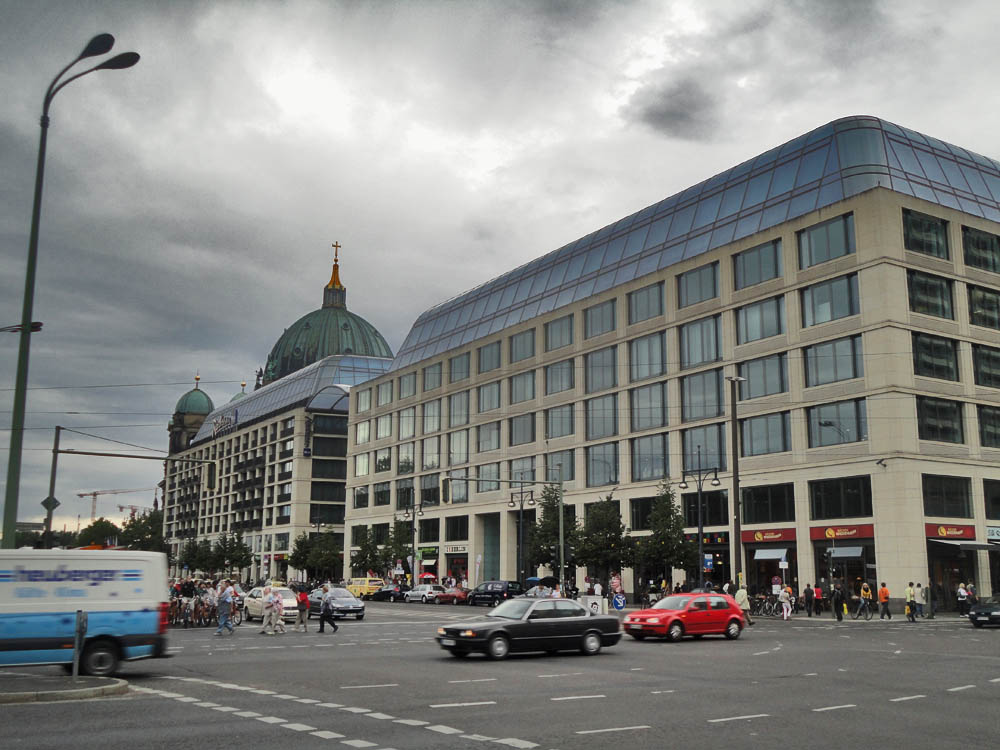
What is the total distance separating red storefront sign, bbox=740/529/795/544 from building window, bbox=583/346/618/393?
15.1 m

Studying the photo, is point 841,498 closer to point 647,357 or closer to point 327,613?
point 647,357

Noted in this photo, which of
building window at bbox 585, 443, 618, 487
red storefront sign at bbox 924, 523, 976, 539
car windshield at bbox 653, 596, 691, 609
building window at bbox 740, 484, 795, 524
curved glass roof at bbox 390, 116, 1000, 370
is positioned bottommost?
car windshield at bbox 653, 596, 691, 609

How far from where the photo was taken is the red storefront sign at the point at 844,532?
47.9 m

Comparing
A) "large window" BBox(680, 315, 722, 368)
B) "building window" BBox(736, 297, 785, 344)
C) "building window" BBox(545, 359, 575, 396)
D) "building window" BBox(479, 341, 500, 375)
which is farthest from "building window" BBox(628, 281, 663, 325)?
"building window" BBox(479, 341, 500, 375)

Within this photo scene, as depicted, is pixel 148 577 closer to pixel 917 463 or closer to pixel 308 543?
pixel 917 463

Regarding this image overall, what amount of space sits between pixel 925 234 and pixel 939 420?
9773mm

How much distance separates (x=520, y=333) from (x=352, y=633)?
145ft

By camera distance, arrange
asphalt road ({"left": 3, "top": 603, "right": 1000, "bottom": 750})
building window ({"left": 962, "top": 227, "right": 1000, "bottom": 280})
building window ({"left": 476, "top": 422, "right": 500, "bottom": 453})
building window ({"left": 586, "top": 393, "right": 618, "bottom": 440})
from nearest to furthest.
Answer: asphalt road ({"left": 3, "top": 603, "right": 1000, "bottom": 750}) < building window ({"left": 962, "top": 227, "right": 1000, "bottom": 280}) < building window ({"left": 586, "top": 393, "right": 618, "bottom": 440}) < building window ({"left": 476, "top": 422, "right": 500, "bottom": 453})

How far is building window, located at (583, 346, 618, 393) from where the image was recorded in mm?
66213

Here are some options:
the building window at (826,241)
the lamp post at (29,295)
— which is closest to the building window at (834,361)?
the building window at (826,241)

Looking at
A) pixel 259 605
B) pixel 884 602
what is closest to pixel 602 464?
pixel 884 602

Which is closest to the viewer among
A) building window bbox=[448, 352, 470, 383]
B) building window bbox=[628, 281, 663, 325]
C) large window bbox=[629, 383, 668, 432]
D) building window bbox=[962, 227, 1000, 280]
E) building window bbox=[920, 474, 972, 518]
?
building window bbox=[920, 474, 972, 518]

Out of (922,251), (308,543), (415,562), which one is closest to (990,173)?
(922,251)

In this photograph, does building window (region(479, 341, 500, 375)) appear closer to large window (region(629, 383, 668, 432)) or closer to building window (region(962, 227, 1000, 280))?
large window (region(629, 383, 668, 432))
